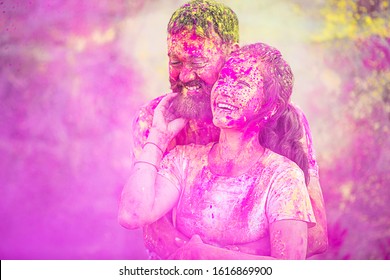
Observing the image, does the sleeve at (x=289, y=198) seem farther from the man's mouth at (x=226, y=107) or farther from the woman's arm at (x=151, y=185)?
the woman's arm at (x=151, y=185)

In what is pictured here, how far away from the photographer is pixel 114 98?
3.95 metres

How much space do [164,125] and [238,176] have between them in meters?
0.40

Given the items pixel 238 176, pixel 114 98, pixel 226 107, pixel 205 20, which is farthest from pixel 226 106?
pixel 114 98

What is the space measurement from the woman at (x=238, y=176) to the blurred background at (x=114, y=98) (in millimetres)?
934

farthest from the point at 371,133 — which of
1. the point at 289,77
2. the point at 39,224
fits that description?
the point at 39,224

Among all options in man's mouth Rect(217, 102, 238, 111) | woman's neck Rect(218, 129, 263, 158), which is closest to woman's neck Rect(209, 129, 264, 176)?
woman's neck Rect(218, 129, 263, 158)

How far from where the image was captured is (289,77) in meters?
2.85

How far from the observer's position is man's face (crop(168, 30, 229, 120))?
2.91 metres

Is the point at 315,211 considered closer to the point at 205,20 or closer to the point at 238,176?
the point at 238,176

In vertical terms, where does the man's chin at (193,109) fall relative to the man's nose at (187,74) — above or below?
below

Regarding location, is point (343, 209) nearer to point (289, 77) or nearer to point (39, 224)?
point (289, 77)

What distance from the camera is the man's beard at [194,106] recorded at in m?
2.98

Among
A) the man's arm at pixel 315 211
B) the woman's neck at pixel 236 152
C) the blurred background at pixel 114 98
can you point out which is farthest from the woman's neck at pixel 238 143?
the blurred background at pixel 114 98

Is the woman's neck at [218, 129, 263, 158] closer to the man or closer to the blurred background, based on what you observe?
the man
